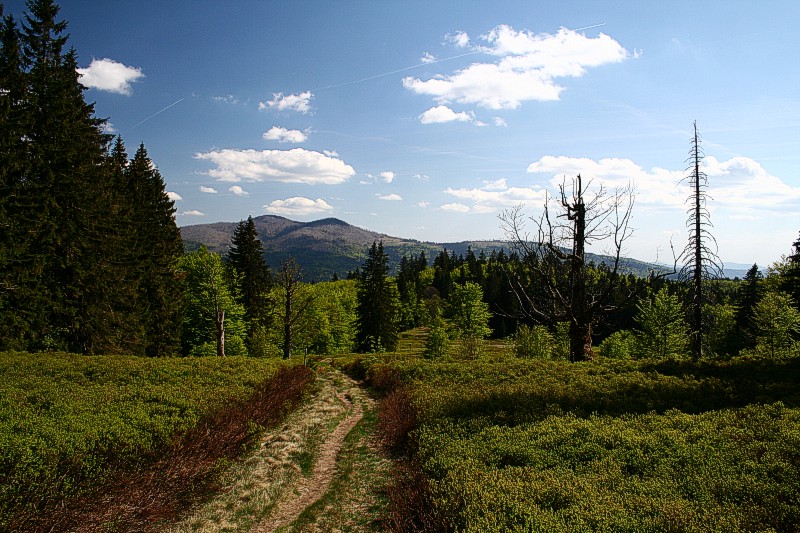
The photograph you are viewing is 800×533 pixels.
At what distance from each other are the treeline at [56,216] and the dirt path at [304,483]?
16162 mm

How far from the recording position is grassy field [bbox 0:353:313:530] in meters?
6.82

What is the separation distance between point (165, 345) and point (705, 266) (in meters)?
40.9

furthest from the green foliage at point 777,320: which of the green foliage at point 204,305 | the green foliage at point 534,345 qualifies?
the green foliage at point 204,305

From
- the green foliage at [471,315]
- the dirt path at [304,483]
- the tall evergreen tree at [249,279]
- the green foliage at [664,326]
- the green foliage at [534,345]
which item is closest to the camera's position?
the dirt path at [304,483]

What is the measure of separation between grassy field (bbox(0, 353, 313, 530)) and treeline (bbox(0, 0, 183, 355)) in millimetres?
6645

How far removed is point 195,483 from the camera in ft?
31.2

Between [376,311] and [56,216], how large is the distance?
122 feet

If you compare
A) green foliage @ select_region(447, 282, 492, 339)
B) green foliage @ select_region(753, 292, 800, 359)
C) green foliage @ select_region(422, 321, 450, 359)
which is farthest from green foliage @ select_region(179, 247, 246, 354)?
green foliage @ select_region(753, 292, 800, 359)

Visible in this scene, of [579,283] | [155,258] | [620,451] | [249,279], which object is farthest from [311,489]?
[249,279]

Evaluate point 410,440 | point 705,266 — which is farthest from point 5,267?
point 705,266

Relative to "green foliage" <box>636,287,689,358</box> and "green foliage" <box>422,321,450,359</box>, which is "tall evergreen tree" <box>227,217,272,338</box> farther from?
"green foliage" <box>636,287,689,358</box>

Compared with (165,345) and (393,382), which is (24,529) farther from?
(165,345)

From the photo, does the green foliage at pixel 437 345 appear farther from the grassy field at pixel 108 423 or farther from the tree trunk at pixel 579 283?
the grassy field at pixel 108 423

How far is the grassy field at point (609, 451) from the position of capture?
5728mm
